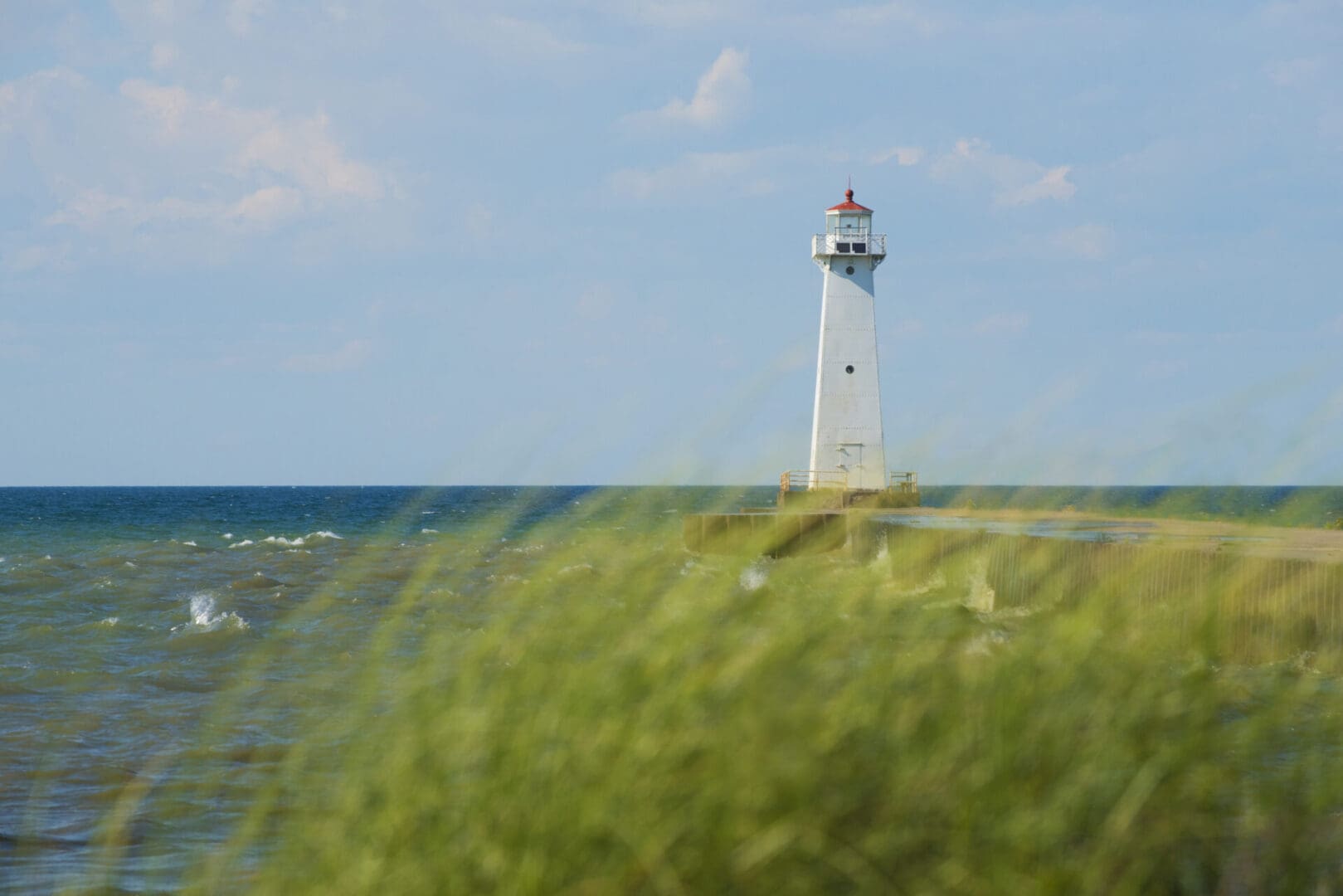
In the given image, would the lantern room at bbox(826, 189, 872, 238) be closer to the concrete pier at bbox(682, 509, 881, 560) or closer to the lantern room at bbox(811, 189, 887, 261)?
the lantern room at bbox(811, 189, 887, 261)

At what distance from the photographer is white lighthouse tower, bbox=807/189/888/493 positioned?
109 ft

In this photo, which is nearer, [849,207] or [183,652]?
[183,652]

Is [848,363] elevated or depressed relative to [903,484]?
elevated

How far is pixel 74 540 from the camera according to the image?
133 ft

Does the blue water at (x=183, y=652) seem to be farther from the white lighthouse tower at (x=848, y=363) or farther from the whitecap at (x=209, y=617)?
the white lighthouse tower at (x=848, y=363)

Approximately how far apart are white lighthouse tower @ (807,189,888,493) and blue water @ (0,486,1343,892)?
11668 mm

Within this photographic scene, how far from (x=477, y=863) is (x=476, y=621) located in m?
4.91

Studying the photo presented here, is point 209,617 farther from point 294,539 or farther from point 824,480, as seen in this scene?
point 294,539

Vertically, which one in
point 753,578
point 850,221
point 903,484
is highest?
point 850,221

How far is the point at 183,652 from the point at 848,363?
2263 centimetres

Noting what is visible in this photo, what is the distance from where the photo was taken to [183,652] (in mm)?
14828

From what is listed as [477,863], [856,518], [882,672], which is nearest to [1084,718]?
[882,672]

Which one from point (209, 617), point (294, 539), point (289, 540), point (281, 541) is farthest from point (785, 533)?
point (294, 539)

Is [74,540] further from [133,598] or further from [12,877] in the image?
[12,877]
